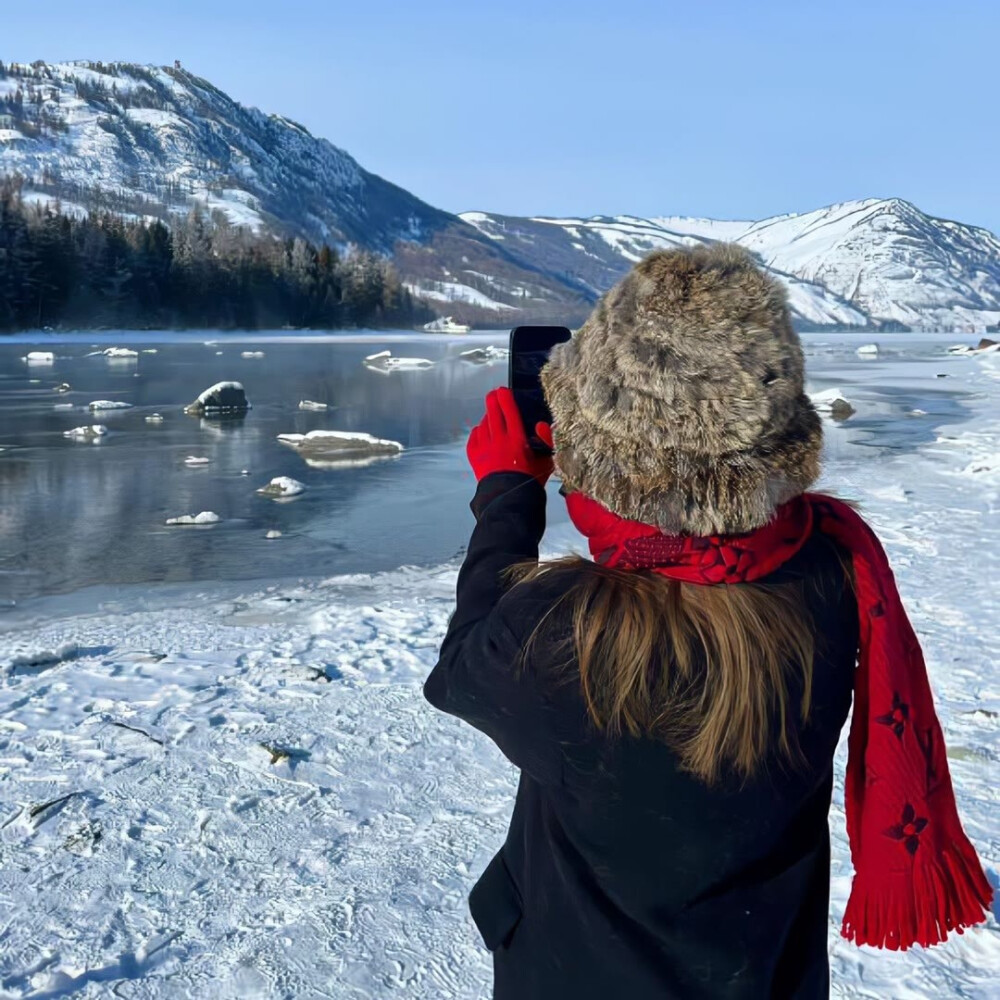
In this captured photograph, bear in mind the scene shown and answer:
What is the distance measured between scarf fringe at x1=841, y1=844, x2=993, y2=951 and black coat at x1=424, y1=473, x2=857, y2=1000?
104 millimetres

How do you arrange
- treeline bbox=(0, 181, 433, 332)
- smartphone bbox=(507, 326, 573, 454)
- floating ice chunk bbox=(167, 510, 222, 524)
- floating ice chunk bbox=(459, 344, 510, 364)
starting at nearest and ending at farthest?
smartphone bbox=(507, 326, 573, 454) < floating ice chunk bbox=(167, 510, 222, 524) < floating ice chunk bbox=(459, 344, 510, 364) < treeline bbox=(0, 181, 433, 332)

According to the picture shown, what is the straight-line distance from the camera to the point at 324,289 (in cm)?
8431

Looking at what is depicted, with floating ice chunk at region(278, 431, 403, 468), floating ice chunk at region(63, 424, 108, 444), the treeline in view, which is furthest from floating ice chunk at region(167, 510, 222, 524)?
the treeline

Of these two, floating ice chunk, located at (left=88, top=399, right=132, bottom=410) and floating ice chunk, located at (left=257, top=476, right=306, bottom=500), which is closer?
floating ice chunk, located at (left=257, top=476, right=306, bottom=500)

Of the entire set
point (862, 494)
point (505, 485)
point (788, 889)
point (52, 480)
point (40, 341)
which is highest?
point (505, 485)

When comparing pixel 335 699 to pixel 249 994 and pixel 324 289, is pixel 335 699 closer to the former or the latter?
pixel 249 994

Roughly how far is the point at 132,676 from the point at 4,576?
3.18 m

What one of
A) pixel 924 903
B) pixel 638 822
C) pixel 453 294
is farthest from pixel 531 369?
pixel 453 294

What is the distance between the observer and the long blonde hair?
1.20 m

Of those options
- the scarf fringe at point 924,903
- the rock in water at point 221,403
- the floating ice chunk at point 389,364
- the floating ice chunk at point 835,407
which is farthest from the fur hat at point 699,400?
the floating ice chunk at point 389,364

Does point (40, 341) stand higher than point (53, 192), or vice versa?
point (53, 192)

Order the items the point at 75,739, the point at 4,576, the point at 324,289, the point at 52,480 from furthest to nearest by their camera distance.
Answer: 1. the point at 324,289
2. the point at 52,480
3. the point at 4,576
4. the point at 75,739

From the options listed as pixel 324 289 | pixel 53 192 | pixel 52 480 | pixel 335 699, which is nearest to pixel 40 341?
pixel 324 289

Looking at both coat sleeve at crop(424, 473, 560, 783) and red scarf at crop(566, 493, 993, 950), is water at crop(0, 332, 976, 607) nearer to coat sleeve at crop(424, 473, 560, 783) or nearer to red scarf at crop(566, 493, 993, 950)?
red scarf at crop(566, 493, 993, 950)
